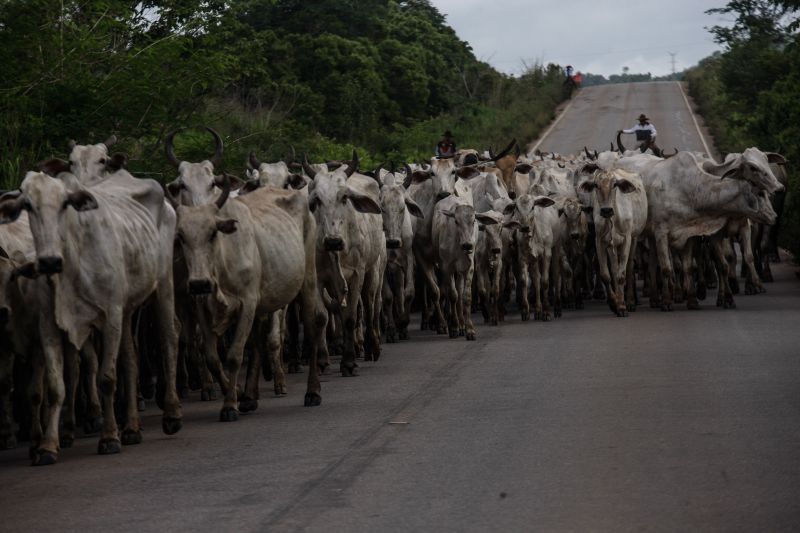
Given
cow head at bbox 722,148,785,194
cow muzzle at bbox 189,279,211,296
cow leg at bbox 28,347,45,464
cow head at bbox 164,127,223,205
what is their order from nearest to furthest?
cow leg at bbox 28,347,45,464 → cow muzzle at bbox 189,279,211,296 → cow head at bbox 164,127,223,205 → cow head at bbox 722,148,785,194

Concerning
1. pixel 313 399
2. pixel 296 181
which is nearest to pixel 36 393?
pixel 313 399

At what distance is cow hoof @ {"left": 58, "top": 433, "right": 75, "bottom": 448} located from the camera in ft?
37.1

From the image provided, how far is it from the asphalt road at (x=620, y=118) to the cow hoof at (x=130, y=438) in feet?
123

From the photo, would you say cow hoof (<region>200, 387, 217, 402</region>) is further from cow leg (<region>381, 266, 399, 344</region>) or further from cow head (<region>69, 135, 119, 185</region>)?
cow leg (<region>381, 266, 399, 344</region>)

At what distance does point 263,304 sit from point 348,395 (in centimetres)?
114

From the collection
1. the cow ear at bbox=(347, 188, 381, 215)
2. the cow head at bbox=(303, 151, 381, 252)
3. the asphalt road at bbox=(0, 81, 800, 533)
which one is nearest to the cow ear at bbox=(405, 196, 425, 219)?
the cow head at bbox=(303, 151, 381, 252)

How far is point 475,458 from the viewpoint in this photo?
949 cm

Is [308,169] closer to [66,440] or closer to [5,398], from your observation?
[5,398]

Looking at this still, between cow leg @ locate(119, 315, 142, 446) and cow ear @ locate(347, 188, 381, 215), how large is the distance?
13.7ft

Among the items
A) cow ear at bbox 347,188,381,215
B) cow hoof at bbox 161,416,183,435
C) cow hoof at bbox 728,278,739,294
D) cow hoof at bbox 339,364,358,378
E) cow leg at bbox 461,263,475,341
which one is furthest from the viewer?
cow hoof at bbox 728,278,739,294

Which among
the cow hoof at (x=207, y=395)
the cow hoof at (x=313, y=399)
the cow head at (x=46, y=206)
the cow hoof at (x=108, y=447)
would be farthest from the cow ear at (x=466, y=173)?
the cow hoof at (x=108, y=447)

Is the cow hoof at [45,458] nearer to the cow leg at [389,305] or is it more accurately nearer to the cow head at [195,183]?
the cow head at [195,183]

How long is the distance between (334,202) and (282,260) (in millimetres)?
2033

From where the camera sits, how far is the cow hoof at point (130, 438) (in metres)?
11.1
